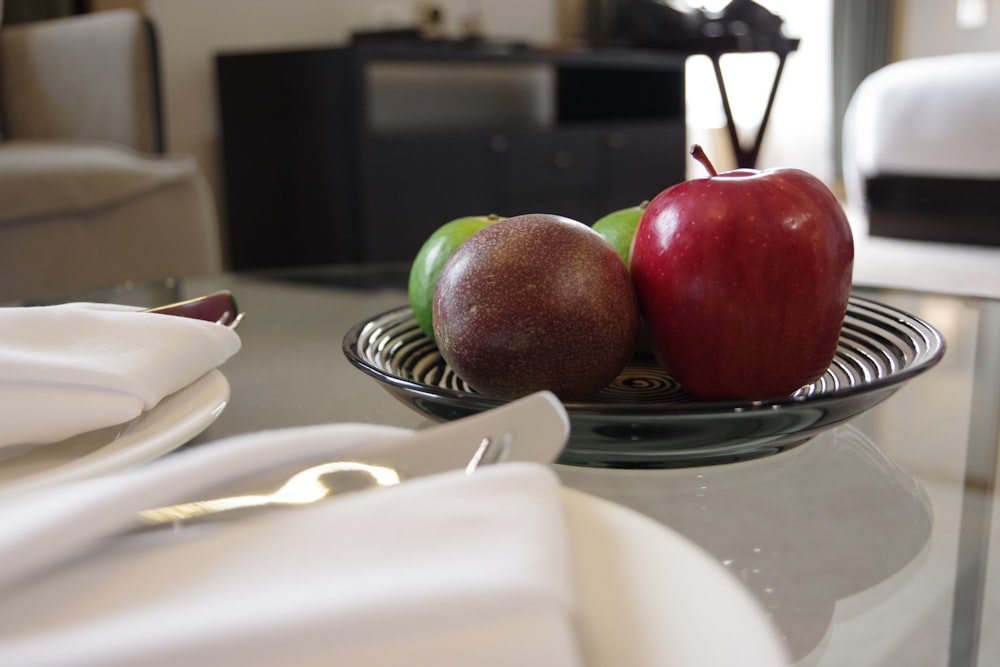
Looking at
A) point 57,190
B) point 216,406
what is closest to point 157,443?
point 216,406

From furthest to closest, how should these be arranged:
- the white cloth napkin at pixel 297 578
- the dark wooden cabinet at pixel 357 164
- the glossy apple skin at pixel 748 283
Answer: the dark wooden cabinet at pixel 357 164, the glossy apple skin at pixel 748 283, the white cloth napkin at pixel 297 578

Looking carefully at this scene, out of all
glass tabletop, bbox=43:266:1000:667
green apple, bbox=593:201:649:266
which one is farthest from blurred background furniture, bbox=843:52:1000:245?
green apple, bbox=593:201:649:266

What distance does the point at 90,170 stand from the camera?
1445 mm

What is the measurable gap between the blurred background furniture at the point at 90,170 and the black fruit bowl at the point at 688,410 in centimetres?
116

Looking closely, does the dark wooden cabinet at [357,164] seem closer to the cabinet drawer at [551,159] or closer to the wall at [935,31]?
the cabinet drawer at [551,159]

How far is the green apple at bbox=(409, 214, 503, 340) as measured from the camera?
48 cm

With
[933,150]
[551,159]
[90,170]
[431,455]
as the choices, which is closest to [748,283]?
[431,455]

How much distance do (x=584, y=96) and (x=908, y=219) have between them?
1.09 metres

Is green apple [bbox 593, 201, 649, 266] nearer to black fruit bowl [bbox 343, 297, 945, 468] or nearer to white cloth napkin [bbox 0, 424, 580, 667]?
black fruit bowl [bbox 343, 297, 945, 468]

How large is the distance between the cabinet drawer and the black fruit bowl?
6.29 feet

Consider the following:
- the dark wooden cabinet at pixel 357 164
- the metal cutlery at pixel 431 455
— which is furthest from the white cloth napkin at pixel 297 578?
the dark wooden cabinet at pixel 357 164

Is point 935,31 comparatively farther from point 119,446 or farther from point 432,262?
point 119,446

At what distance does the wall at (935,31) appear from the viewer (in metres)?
4.64

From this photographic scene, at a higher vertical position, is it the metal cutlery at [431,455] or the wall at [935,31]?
the wall at [935,31]
